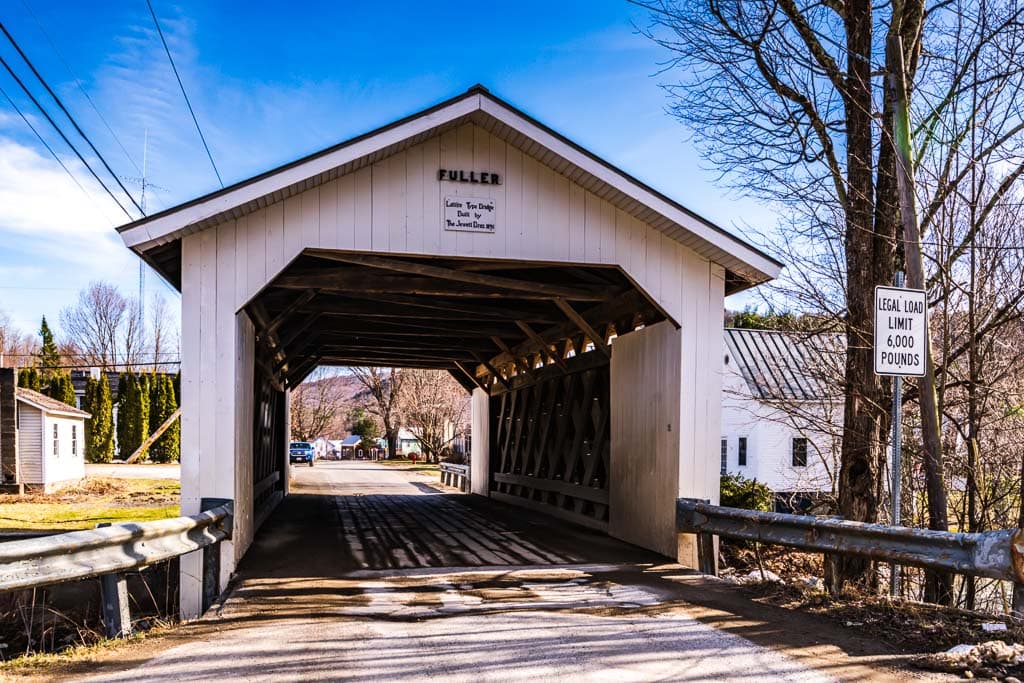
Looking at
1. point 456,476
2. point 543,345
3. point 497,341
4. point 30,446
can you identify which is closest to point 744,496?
point 543,345

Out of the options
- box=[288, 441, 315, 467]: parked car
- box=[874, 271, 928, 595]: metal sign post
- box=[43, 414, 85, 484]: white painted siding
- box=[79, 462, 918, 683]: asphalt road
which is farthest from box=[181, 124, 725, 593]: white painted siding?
box=[288, 441, 315, 467]: parked car

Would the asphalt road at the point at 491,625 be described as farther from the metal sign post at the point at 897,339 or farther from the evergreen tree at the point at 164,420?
the evergreen tree at the point at 164,420

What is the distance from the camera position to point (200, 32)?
30.4ft

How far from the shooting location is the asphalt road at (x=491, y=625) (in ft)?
14.0

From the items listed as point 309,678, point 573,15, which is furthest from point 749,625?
point 573,15

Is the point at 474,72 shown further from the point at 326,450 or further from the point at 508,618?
the point at 326,450

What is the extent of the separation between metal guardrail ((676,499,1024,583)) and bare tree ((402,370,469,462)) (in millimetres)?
32853

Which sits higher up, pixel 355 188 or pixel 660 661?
pixel 355 188

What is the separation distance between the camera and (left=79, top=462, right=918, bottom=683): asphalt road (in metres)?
4.28

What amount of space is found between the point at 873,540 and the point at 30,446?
2126cm

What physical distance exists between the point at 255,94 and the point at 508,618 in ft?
25.0

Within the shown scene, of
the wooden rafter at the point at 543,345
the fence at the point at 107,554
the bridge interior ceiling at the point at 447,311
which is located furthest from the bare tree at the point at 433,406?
→ the fence at the point at 107,554

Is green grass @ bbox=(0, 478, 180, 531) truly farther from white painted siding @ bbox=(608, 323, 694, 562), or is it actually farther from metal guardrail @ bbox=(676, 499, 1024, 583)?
metal guardrail @ bbox=(676, 499, 1024, 583)

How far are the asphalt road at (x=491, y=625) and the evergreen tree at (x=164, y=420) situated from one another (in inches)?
1209
